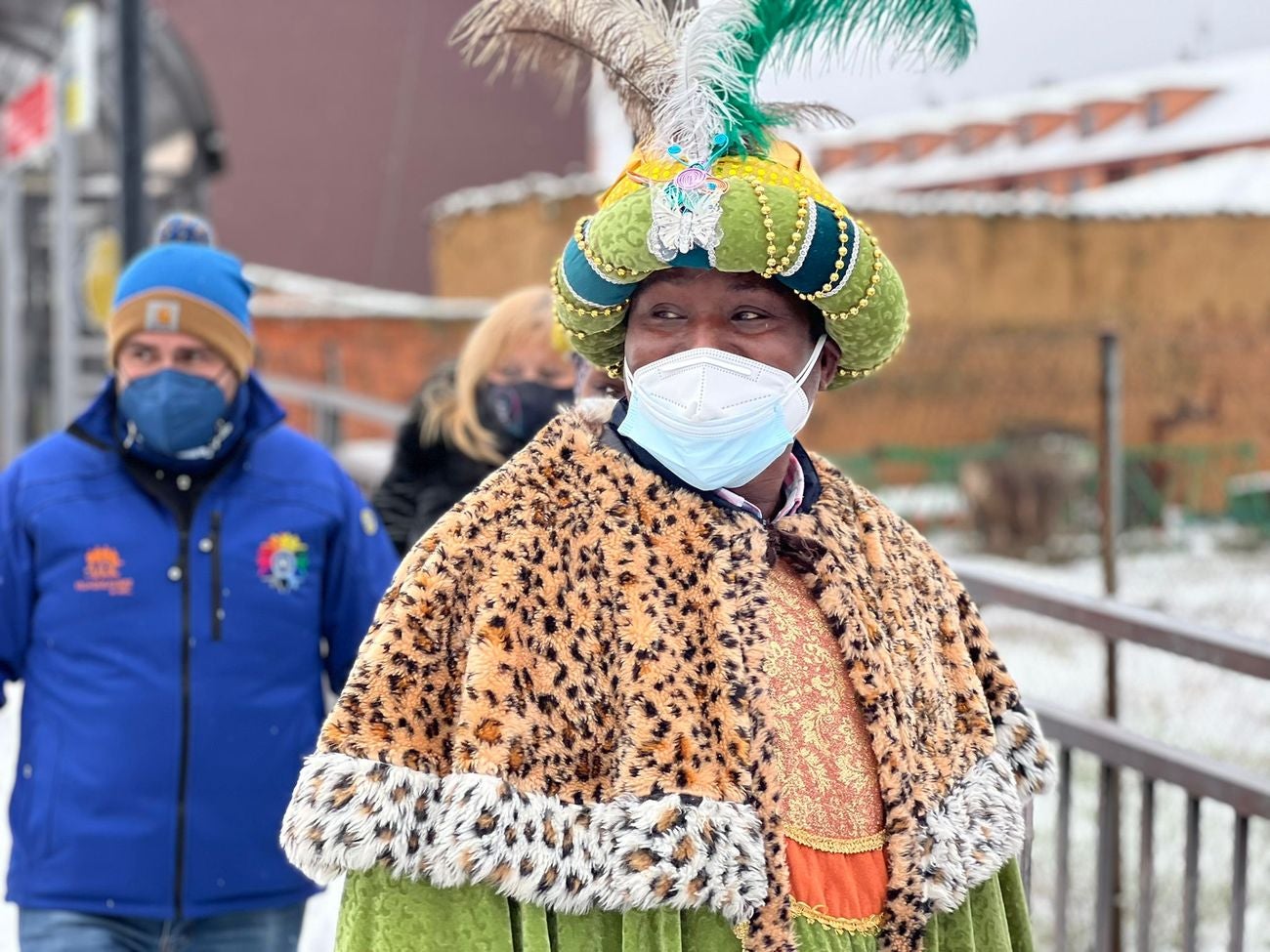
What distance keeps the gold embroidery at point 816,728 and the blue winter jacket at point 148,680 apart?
1353 millimetres

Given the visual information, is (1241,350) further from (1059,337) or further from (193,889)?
(193,889)

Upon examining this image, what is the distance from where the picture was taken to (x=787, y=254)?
1.79 meters

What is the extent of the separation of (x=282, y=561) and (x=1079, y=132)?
32.7ft

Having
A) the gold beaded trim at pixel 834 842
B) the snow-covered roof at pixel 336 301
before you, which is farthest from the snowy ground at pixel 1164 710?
the snow-covered roof at pixel 336 301

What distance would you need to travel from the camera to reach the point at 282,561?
2.93 metres

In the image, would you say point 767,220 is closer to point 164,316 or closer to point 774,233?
point 774,233

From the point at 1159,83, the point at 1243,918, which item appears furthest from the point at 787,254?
the point at 1159,83

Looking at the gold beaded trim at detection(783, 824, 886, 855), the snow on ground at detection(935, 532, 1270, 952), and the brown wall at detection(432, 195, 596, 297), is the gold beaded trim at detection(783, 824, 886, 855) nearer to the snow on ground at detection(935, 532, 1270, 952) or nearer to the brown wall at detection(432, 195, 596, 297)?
the snow on ground at detection(935, 532, 1270, 952)

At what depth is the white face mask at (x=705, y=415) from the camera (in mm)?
1801

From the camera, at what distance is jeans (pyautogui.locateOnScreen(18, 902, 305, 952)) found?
267cm

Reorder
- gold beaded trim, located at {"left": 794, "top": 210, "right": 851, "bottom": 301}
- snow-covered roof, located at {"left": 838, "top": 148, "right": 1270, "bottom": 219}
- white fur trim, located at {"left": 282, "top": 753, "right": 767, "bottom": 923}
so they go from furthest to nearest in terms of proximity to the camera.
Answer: snow-covered roof, located at {"left": 838, "top": 148, "right": 1270, "bottom": 219} < gold beaded trim, located at {"left": 794, "top": 210, "right": 851, "bottom": 301} < white fur trim, located at {"left": 282, "top": 753, "right": 767, "bottom": 923}

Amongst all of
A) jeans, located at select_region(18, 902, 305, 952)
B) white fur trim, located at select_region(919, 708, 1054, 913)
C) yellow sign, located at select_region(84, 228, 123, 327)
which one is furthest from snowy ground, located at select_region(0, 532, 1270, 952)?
yellow sign, located at select_region(84, 228, 123, 327)

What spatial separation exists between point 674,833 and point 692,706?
0.14 m

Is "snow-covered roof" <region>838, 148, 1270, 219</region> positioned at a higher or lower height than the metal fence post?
higher
